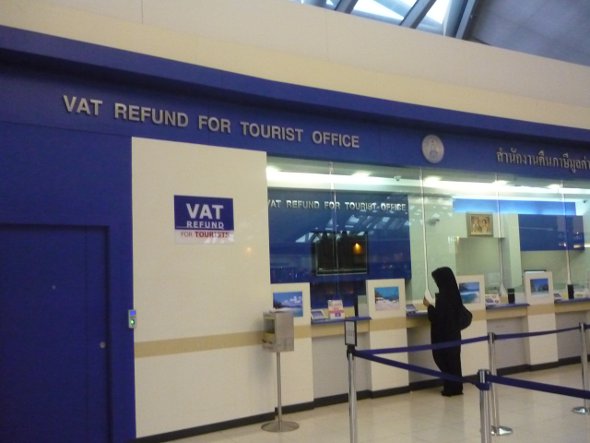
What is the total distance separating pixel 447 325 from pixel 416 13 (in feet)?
29.3

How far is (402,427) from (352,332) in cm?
156

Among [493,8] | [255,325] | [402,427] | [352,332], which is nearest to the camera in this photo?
[352,332]

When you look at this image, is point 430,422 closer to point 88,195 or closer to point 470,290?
point 470,290

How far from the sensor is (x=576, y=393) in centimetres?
308

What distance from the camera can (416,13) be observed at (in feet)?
42.7

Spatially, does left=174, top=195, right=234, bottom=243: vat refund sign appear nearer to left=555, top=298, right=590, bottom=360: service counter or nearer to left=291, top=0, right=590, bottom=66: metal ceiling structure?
left=555, top=298, right=590, bottom=360: service counter

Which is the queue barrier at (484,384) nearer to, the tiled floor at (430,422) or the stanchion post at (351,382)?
the stanchion post at (351,382)

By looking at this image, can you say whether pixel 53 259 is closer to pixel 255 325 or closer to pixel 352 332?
pixel 255 325

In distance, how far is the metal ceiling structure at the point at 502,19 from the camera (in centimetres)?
1239

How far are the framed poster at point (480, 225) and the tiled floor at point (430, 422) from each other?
301 centimetres

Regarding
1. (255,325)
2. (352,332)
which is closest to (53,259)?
(255,325)

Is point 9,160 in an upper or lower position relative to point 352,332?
upper

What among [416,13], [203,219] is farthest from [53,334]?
[416,13]

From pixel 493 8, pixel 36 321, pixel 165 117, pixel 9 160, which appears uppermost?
pixel 493 8
